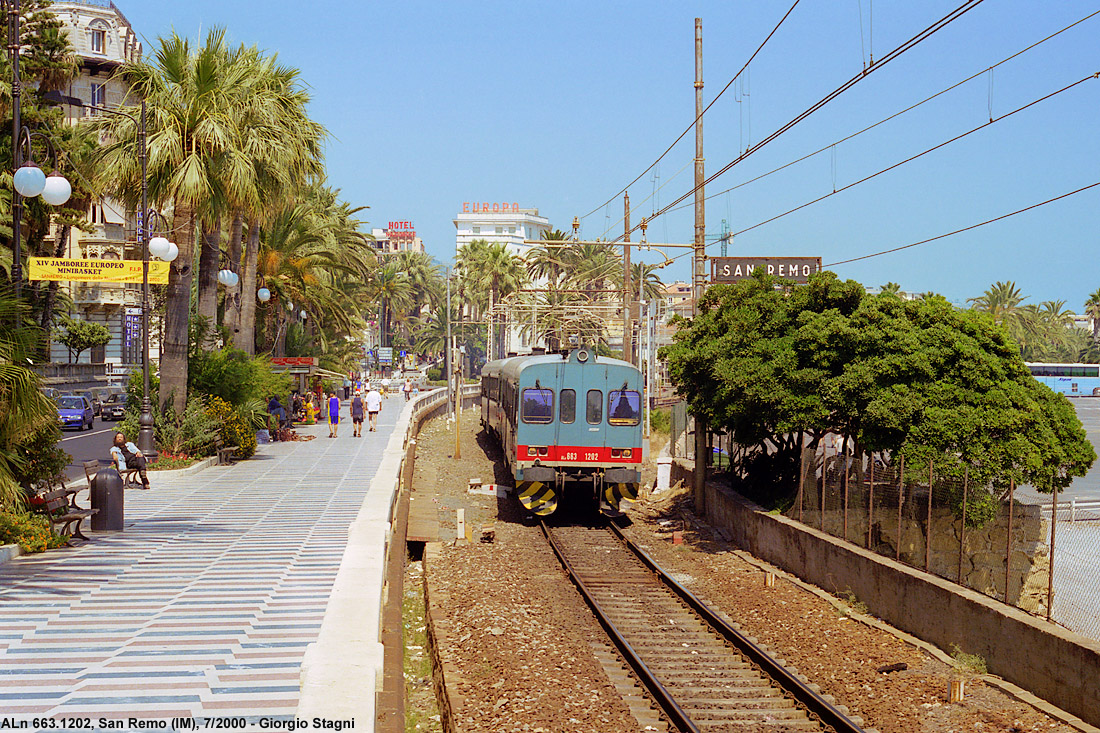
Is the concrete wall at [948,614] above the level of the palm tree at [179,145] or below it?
below

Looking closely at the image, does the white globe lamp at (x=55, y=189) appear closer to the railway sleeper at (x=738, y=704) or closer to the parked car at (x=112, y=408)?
the railway sleeper at (x=738, y=704)

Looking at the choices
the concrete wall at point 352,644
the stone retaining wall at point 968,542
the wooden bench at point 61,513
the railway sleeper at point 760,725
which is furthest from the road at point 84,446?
the railway sleeper at point 760,725

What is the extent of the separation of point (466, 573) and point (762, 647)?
229 inches

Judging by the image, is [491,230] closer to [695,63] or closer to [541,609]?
[695,63]

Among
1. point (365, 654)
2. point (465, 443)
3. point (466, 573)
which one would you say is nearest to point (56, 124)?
point (465, 443)

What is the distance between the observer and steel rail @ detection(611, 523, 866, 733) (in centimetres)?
973

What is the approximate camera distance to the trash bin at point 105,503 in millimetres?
15219

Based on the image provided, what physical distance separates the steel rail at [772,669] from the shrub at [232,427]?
14.5 meters

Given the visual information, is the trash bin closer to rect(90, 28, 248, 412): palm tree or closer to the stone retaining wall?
rect(90, 28, 248, 412): palm tree

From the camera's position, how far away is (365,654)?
738 cm

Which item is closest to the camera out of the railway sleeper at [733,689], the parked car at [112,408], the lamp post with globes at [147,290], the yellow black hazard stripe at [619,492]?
the railway sleeper at [733,689]

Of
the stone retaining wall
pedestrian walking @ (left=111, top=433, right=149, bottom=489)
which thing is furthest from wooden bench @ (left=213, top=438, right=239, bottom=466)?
the stone retaining wall

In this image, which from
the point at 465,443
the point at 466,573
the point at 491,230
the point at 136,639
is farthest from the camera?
the point at 491,230

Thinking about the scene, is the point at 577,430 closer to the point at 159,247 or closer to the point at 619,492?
the point at 619,492
